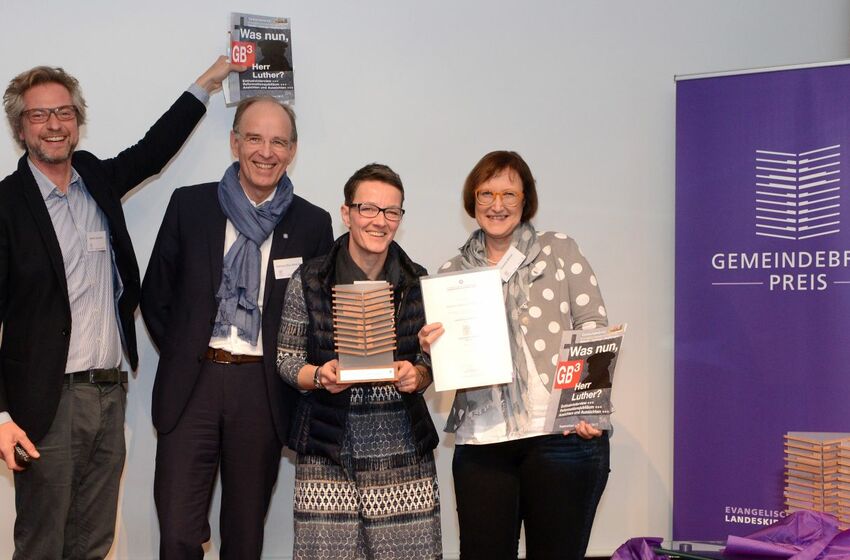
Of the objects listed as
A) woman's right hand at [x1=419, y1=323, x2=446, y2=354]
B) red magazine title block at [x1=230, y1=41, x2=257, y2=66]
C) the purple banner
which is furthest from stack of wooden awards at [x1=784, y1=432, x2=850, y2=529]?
red magazine title block at [x1=230, y1=41, x2=257, y2=66]

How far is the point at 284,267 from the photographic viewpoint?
2.93 metres

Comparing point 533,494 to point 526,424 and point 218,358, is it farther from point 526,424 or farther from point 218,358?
point 218,358

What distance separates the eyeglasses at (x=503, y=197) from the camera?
2.72 m

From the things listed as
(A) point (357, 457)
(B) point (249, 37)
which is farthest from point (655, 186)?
(A) point (357, 457)

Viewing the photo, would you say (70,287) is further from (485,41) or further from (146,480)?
(485,41)

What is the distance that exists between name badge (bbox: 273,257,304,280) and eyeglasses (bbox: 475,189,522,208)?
70cm

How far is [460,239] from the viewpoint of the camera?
13.6 feet

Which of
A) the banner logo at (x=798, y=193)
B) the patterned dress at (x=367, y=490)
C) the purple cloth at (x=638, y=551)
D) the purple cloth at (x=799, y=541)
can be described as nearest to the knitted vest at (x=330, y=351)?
the patterned dress at (x=367, y=490)

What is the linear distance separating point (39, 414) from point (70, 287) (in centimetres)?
43

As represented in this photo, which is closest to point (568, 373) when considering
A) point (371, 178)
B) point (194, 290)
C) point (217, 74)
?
point (371, 178)

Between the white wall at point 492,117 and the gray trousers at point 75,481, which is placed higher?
the white wall at point 492,117

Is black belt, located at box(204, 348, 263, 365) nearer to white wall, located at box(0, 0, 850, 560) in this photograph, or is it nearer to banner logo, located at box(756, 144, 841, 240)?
white wall, located at box(0, 0, 850, 560)

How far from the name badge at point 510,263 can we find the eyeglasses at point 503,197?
0.52ft

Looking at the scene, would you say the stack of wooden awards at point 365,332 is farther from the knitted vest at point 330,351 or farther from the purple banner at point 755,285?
the purple banner at point 755,285
